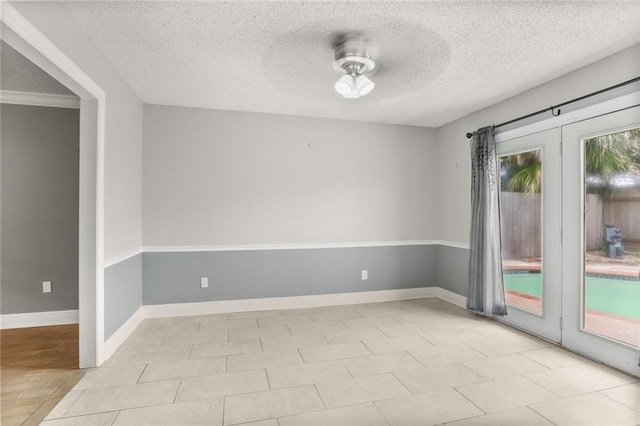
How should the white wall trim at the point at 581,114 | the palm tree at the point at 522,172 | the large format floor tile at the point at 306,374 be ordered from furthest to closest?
1. the palm tree at the point at 522,172
2. the white wall trim at the point at 581,114
3. the large format floor tile at the point at 306,374

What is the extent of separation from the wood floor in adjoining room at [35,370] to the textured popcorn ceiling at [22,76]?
2.51 m

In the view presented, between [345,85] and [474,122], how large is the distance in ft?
7.33

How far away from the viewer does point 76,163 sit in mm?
3520

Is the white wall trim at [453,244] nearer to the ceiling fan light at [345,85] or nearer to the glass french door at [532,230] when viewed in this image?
the glass french door at [532,230]

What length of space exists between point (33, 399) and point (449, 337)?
336 cm

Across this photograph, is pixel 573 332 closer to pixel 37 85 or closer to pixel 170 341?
pixel 170 341

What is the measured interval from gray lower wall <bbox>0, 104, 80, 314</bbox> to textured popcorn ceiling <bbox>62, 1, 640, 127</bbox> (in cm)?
108

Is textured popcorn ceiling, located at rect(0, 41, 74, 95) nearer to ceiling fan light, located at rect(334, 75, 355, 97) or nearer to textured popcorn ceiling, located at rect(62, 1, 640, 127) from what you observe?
textured popcorn ceiling, located at rect(62, 1, 640, 127)

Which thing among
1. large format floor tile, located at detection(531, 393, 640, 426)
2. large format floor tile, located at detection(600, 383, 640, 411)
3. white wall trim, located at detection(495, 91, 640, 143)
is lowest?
large format floor tile, located at detection(531, 393, 640, 426)

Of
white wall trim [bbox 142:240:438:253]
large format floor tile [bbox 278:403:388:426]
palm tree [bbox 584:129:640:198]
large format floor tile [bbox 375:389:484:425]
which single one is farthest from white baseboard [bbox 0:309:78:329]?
palm tree [bbox 584:129:640:198]

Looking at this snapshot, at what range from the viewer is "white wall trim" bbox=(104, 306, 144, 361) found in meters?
2.67

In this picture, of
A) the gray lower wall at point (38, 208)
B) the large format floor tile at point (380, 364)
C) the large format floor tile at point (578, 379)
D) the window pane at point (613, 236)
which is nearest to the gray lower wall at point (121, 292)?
the gray lower wall at point (38, 208)

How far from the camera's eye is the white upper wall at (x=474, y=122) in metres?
2.50

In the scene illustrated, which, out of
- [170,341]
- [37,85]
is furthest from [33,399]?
[37,85]
